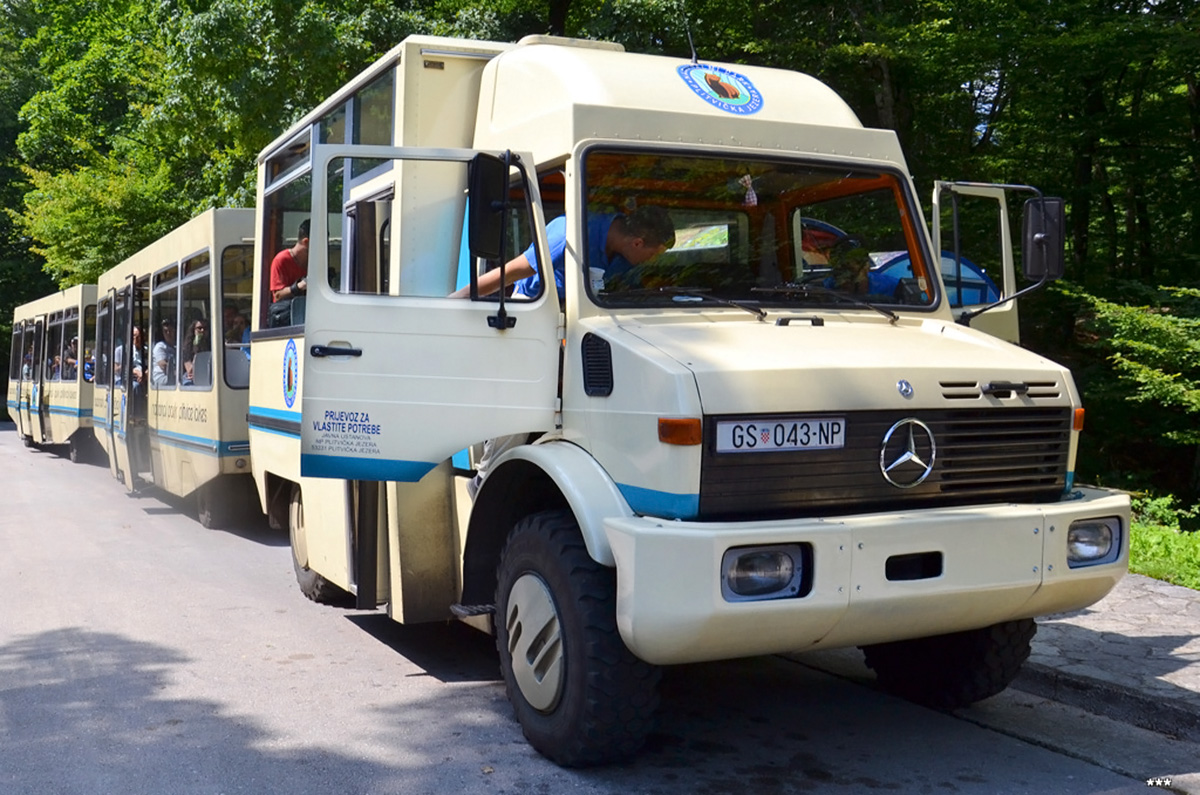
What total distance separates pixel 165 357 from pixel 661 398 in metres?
10.1

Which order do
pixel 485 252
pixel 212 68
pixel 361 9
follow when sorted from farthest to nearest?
pixel 361 9 → pixel 212 68 → pixel 485 252

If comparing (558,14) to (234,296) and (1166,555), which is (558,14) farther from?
(1166,555)

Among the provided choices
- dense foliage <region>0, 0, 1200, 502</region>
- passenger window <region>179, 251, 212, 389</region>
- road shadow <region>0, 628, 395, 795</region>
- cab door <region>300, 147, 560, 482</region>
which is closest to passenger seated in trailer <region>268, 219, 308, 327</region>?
road shadow <region>0, 628, 395, 795</region>

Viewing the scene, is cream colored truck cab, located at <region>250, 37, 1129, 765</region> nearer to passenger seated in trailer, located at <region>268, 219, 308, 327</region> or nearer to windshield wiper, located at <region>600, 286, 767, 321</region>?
windshield wiper, located at <region>600, 286, 767, 321</region>

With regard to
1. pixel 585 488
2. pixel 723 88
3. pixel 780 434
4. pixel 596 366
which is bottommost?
pixel 585 488

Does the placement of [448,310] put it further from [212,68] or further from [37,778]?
[212,68]

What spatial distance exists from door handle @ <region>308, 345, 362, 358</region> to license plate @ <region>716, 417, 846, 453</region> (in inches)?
59.3

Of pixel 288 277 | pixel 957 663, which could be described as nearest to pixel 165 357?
pixel 288 277

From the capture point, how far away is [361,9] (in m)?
19.0

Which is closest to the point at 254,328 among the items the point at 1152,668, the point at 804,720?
the point at 804,720

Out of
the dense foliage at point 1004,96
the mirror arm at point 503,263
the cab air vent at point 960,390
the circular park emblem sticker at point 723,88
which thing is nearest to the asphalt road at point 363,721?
the cab air vent at point 960,390

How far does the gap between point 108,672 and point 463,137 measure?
3173mm

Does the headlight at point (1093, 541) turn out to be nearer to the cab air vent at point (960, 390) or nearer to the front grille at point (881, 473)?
the front grille at point (881, 473)

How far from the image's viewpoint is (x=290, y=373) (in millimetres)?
6934
